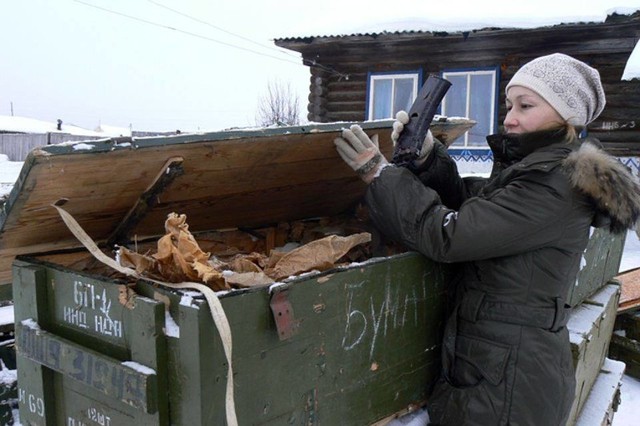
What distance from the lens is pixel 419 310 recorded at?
202 centimetres

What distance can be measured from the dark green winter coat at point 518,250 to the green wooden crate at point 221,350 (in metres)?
0.19

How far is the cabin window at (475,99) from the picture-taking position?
9.88 m

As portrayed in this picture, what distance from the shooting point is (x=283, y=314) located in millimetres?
1462

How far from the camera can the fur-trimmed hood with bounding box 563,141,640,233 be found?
171 cm

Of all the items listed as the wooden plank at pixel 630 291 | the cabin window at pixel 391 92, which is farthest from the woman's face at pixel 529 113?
the cabin window at pixel 391 92

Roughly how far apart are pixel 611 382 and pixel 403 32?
23.2ft

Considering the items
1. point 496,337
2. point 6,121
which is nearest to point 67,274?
point 496,337

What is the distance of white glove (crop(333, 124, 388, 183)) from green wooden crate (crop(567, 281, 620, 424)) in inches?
57.8

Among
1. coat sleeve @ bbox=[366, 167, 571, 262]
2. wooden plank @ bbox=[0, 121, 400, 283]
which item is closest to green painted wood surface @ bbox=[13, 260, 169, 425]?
wooden plank @ bbox=[0, 121, 400, 283]

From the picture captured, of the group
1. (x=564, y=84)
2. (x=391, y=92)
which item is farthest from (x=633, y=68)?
(x=564, y=84)

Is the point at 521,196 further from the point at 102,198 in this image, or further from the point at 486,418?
the point at 102,198

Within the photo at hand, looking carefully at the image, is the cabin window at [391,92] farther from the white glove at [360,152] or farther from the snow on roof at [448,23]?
the white glove at [360,152]

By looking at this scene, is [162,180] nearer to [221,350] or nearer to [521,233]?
[221,350]

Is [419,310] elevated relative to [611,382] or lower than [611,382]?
elevated
